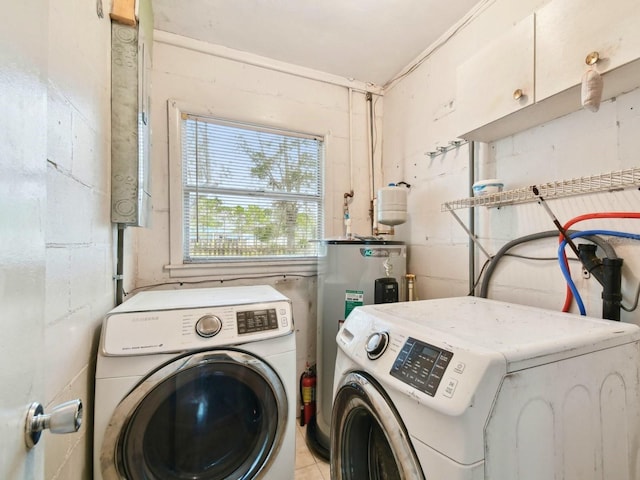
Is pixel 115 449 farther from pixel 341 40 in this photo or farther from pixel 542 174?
pixel 341 40

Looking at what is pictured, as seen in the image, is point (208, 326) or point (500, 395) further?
point (208, 326)

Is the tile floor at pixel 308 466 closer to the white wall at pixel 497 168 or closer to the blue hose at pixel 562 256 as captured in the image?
the white wall at pixel 497 168

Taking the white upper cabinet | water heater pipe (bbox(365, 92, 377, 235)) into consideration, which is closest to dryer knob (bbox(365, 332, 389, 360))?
the white upper cabinet

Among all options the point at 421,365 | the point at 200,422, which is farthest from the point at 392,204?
the point at 200,422

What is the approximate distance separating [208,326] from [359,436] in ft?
2.34

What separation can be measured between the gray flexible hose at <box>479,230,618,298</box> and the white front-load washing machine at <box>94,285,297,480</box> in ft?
3.34

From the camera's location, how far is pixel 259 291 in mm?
1634

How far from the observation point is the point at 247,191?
6.85 feet

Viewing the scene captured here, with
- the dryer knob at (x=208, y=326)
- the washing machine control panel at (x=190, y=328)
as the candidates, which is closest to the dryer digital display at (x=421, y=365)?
the washing machine control panel at (x=190, y=328)

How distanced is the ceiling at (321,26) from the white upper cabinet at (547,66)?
62 centimetres

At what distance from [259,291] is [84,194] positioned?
3.01 ft

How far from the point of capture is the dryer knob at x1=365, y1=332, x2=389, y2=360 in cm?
86

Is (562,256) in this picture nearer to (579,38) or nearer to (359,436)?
(579,38)

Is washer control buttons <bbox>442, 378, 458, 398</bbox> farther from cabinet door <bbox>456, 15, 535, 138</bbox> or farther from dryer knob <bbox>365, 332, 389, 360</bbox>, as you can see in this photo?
cabinet door <bbox>456, 15, 535, 138</bbox>
